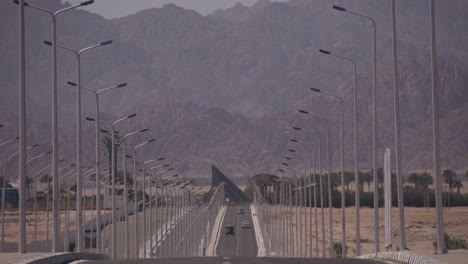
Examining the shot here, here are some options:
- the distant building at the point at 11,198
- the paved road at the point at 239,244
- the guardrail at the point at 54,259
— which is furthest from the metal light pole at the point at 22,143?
the distant building at the point at 11,198

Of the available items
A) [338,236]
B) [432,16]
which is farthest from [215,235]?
[432,16]

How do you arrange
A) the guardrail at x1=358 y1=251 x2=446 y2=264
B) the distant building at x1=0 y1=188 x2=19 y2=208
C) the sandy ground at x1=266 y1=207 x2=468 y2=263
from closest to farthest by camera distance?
1. the guardrail at x1=358 y1=251 x2=446 y2=264
2. the sandy ground at x1=266 y1=207 x2=468 y2=263
3. the distant building at x1=0 y1=188 x2=19 y2=208

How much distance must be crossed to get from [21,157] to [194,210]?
126037mm

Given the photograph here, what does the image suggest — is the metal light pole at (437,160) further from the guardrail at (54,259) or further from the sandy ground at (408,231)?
the sandy ground at (408,231)

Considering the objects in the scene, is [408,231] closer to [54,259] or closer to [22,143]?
[22,143]

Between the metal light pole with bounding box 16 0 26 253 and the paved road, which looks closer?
the metal light pole with bounding box 16 0 26 253

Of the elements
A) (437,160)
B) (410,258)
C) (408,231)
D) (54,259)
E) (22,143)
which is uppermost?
(22,143)

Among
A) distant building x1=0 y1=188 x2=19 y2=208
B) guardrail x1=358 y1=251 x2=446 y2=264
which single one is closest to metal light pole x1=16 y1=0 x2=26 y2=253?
guardrail x1=358 y1=251 x2=446 y2=264

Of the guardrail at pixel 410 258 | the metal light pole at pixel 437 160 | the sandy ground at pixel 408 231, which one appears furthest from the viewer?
the sandy ground at pixel 408 231

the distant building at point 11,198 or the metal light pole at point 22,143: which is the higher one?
the distant building at point 11,198

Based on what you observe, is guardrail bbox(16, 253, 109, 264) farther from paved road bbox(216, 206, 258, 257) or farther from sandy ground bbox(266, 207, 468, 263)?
paved road bbox(216, 206, 258, 257)

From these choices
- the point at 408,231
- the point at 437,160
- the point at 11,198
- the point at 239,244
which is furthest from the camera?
the point at 11,198

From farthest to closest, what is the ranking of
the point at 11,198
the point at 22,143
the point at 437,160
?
1. the point at 11,198
2. the point at 22,143
3. the point at 437,160

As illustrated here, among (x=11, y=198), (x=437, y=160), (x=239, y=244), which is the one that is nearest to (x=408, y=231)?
(x=239, y=244)
